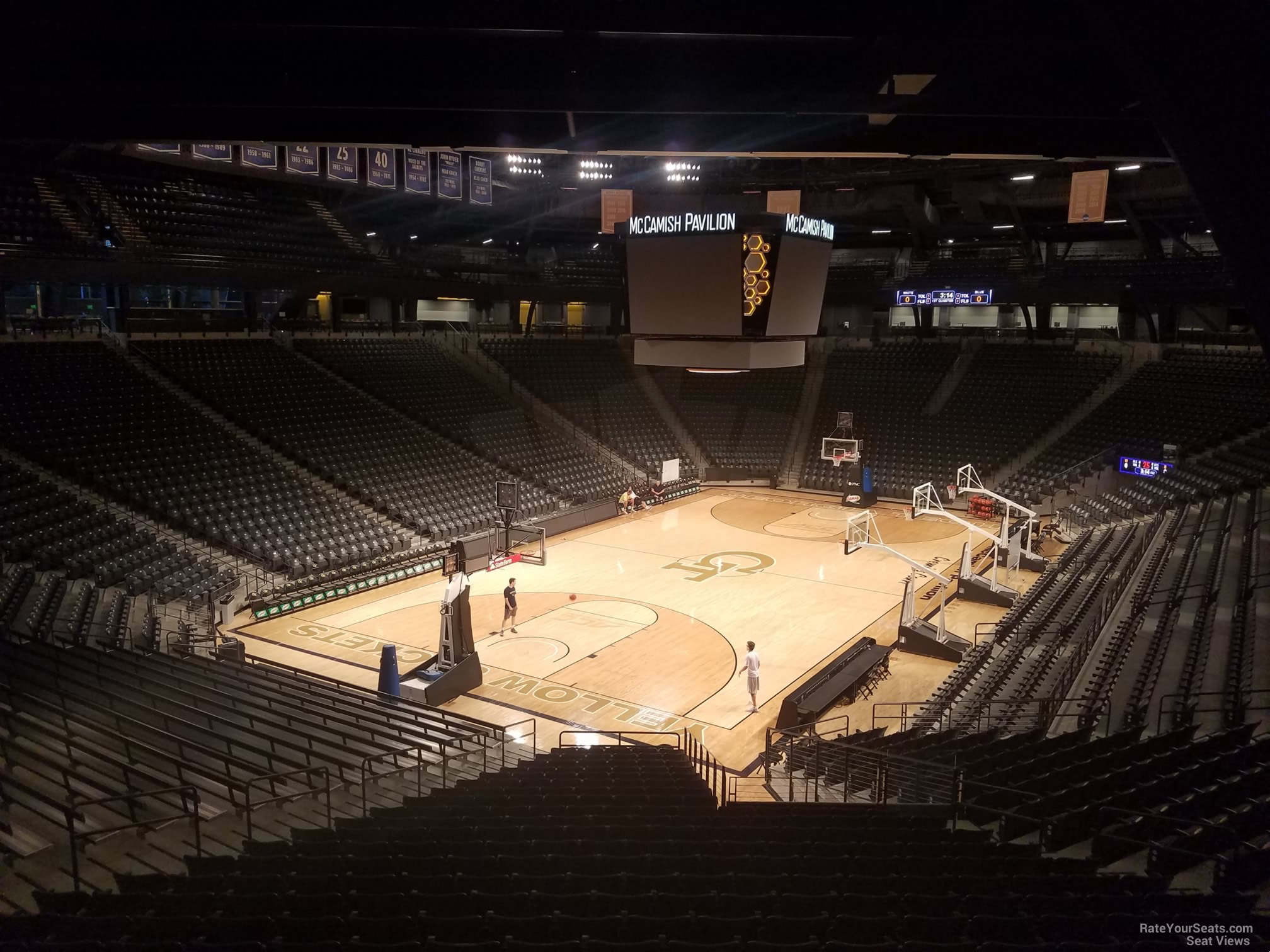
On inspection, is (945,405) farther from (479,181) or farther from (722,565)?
(479,181)

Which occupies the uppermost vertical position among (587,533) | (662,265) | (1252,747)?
(662,265)

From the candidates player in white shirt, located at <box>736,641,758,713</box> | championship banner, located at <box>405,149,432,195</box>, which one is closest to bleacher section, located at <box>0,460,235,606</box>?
player in white shirt, located at <box>736,641,758,713</box>

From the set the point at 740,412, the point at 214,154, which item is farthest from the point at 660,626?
the point at 214,154

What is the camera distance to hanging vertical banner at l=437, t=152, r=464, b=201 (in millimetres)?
32875

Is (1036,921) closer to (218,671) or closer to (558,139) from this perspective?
(558,139)

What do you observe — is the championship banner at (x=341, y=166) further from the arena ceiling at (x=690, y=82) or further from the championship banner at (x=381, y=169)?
the arena ceiling at (x=690, y=82)

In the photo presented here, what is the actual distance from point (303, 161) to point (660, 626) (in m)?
22.3

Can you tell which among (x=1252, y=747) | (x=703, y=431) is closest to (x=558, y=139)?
(x=1252, y=747)

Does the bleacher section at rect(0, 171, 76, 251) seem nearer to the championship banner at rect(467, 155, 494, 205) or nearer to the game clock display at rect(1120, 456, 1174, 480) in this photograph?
the championship banner at rect(467, 155, 494, 205)

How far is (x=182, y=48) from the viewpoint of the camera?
170 inches

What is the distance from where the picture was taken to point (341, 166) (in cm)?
3064

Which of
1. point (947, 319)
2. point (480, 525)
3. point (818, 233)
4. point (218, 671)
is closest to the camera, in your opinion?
point (818, 233)

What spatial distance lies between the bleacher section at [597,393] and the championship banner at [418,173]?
22.5ft

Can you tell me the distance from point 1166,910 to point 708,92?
514 cm
